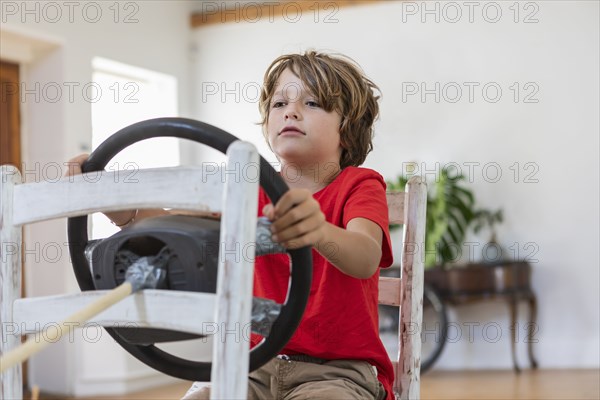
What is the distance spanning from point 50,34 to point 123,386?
2131 millimetres

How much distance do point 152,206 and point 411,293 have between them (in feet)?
2.13

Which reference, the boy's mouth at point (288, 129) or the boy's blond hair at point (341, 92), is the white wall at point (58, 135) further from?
the boy's mouth at point (288, 129)

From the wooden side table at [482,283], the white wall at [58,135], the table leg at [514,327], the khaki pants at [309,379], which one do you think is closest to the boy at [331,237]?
the khaki pants at [309,379]

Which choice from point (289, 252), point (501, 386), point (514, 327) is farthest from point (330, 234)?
point (514, 327)

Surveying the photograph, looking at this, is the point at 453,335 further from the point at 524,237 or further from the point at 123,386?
the point at 123,386

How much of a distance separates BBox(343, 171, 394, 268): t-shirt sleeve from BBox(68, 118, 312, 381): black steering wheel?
31 cm

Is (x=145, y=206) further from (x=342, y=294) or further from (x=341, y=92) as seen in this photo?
(x=341, y=92)

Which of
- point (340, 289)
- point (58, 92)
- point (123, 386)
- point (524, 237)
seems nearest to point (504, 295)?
point (524, 237)

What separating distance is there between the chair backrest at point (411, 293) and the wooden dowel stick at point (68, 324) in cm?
62

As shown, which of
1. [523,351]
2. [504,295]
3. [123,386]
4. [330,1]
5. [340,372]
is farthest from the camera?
[330,1]

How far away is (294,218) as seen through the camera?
808 mm

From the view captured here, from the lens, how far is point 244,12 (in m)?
5.95

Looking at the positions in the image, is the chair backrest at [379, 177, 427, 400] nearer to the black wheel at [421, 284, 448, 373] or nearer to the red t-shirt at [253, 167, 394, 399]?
the red t-shirt at [253, 167, 394, 399]

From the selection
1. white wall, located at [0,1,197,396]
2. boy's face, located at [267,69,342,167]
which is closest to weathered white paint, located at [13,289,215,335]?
boy's face, located at [267,69,342,167]
